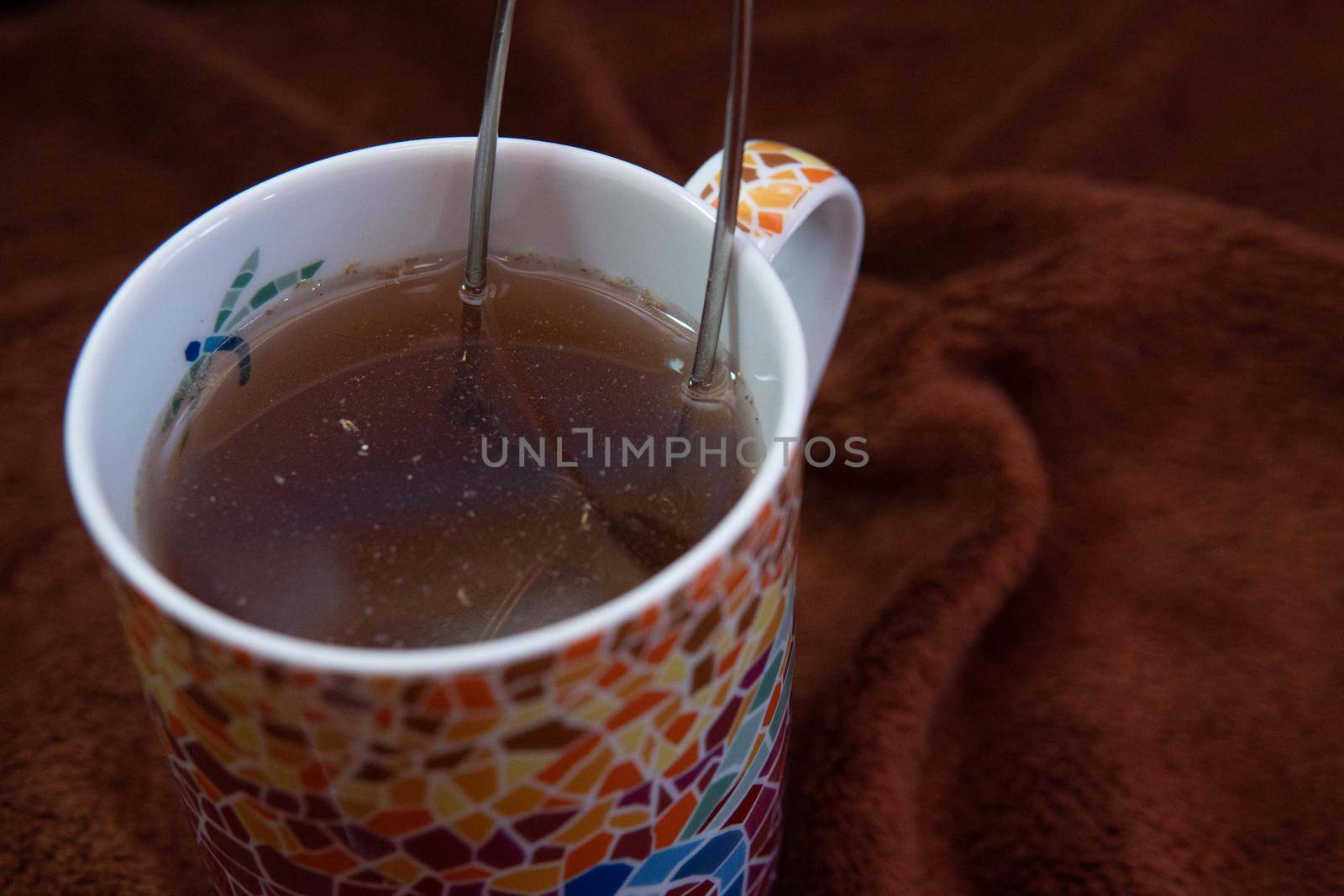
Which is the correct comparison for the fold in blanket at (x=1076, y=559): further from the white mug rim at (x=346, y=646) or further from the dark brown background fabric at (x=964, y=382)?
the white mug rim at (x=346, y=646)

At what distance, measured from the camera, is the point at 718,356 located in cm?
45

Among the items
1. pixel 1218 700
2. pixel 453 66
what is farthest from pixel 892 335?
pixel 453 66

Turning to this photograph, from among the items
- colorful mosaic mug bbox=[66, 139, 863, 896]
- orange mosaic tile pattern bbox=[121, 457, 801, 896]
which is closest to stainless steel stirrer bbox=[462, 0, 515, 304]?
colorful mosaic mug bbox=[66, 139, 863, 896]

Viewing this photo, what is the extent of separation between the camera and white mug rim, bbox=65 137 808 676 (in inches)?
11.4

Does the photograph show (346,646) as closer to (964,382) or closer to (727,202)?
(727,202)

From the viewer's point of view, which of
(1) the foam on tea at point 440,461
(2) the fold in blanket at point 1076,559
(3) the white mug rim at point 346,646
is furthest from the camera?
(2) the fold in blanket at point 1076,559

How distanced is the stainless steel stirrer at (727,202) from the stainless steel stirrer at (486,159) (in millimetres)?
81

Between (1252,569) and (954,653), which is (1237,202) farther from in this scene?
(954,653)

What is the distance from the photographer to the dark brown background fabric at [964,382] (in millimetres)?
545

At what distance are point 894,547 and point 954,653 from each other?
75 mm

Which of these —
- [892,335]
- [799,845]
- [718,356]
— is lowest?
[799,845]

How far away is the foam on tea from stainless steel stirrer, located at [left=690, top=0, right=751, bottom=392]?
0.02 meters

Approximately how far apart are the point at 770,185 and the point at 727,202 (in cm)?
6

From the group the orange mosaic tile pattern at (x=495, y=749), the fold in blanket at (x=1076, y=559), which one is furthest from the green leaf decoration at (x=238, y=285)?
the fold in blanket at (x=1076, y=559)
